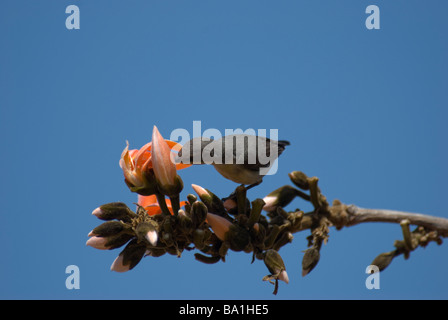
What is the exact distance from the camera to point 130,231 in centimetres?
186

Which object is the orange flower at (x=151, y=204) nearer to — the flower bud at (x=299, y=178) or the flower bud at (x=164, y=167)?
the flower bud at (x=164, y=167)

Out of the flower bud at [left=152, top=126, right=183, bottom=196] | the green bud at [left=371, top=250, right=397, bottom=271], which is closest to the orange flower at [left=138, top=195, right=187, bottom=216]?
the flower bud at [left=152, top=126, right=183, bottom=196]

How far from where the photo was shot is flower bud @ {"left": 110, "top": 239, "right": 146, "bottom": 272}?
186cm

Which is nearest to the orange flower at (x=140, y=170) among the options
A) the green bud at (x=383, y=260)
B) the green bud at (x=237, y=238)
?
the green bud at (x=237, y=238)

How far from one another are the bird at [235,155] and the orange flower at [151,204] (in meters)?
0.20

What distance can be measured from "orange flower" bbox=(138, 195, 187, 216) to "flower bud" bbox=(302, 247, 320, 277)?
53cm

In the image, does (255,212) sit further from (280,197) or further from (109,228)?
(109,228)

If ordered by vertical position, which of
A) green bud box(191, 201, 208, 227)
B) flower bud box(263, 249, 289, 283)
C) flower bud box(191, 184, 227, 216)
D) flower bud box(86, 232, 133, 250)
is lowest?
flower bud box(263, 249, 289, 283)

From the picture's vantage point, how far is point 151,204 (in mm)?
2061

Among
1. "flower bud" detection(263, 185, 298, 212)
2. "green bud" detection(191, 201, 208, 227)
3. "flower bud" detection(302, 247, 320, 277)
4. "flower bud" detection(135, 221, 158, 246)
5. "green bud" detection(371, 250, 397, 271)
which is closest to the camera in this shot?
"flower bud" detection(135, 221, 158, 246)

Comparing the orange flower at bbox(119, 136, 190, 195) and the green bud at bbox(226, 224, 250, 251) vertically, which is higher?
the orange flower at bbox(119, 136, 190, 195)

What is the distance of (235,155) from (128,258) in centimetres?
55

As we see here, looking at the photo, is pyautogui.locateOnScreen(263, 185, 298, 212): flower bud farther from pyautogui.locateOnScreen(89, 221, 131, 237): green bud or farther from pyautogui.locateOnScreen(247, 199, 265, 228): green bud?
pyautogui.locateOnScreen(89, 221, 131, 237): green bud

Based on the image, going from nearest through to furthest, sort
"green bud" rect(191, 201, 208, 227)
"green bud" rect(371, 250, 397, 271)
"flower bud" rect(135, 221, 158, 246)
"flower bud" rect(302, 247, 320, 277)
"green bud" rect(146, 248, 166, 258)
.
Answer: "flower bud" rect(135, 221, 158, 246) → "green bud" rect(191, 201, 208, 227) → "green bud" rect(146, 248, 166, 258) → "flower bud" rect(302, 247, 320, 277) → "green bud" rect(371, 250, 397, 271)
